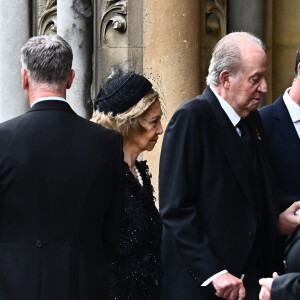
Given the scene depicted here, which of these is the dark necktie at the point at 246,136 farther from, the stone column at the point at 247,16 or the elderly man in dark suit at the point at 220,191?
the stone column at the point at 247,16

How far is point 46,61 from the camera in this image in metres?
4.09

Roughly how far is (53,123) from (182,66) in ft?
9.33

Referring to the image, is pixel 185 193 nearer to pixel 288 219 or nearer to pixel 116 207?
pixel 116 207

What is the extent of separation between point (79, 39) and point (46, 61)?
11.4 ft

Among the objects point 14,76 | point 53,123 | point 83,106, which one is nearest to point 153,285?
point 53,123

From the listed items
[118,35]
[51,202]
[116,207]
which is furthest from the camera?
[118,35]

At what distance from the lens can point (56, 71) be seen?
4.09 metres

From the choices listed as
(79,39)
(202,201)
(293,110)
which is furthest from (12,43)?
(202,201)

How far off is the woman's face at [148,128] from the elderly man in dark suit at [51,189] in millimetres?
705

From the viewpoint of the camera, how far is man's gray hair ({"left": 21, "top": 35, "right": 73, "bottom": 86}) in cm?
409

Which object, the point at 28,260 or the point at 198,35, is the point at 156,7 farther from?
the point at 28,260

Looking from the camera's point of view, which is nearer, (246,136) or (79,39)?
(246,136)

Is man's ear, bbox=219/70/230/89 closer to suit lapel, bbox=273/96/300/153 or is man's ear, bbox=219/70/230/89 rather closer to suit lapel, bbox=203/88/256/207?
suit lapel, bbox=203/88/256/207

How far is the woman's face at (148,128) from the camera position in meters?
4.89
